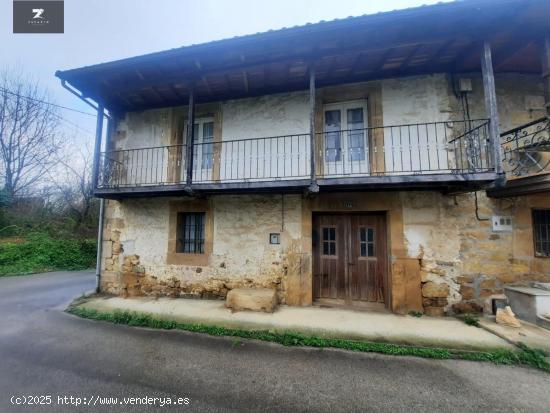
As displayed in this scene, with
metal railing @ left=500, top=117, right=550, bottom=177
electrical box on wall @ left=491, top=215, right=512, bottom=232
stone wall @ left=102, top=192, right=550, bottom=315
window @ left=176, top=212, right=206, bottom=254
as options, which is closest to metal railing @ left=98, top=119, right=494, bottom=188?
metal railing @ left=500, top=117, right=550, bottom=177

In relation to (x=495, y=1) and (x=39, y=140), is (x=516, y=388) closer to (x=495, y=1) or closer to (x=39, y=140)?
(x=495, y=1)

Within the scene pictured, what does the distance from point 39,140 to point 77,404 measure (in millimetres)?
18739

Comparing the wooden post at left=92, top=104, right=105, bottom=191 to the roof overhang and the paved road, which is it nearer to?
the roof overhang

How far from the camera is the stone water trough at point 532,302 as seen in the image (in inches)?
160

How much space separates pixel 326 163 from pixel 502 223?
11.8 ft

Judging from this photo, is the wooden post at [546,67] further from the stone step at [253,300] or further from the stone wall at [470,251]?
the stone step at [253,300]

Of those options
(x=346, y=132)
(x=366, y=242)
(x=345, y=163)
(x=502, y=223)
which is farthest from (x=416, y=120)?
(x=366, y=242)

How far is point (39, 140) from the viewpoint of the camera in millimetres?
15039

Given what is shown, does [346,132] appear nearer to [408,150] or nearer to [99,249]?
[408,150]

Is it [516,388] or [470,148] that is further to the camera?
[470,148]

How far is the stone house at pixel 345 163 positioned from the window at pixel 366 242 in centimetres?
3

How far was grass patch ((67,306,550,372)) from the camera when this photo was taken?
321 cm

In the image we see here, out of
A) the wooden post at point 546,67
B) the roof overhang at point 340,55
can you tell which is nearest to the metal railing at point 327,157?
the wooden post at point 546,67

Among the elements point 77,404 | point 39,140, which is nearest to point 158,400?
point 77,404
